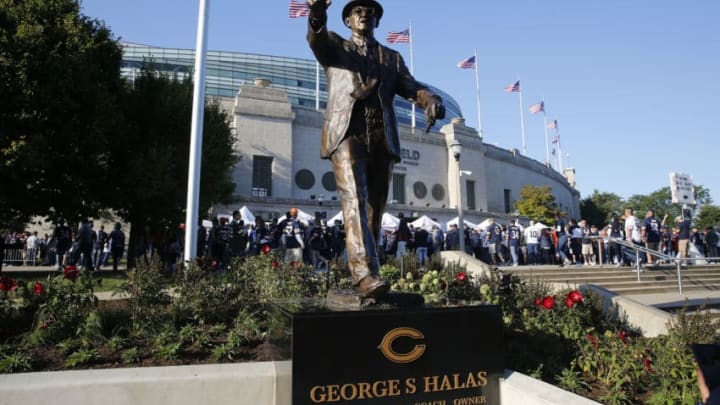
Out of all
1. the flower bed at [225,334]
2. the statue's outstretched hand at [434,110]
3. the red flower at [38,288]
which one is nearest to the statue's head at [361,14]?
the statue's outstretched hand at [434,110]

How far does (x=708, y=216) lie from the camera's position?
6369 cm

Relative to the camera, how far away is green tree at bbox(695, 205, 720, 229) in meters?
62.2

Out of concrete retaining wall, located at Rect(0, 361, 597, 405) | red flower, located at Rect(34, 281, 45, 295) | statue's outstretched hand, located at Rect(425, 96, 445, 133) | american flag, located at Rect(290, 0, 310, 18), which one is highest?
american flag, located at Rect(290, 0, 310, 18)

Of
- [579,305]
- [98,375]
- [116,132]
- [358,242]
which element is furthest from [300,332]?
[116,132]

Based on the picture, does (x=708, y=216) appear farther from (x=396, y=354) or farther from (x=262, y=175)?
(x=396, y=354)

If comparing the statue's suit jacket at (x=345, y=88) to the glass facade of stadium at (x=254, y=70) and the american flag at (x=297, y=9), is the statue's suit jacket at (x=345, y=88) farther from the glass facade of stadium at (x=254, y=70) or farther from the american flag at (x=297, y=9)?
the glass facade of stadium at (x=254, y=70)

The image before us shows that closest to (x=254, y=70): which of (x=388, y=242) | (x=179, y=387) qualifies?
(x=388, y=242)

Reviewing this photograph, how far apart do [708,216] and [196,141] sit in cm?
7335

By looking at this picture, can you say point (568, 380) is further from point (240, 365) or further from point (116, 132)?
point (116, 132)

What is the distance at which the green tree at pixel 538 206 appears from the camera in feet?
162

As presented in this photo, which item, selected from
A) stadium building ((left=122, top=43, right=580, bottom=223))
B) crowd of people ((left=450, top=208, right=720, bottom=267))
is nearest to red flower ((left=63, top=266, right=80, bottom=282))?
crowd of people ((left=450, top=208, right=720, bottom=267))

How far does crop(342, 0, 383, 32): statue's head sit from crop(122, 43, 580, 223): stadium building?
14.2m

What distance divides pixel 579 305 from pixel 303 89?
221 feet

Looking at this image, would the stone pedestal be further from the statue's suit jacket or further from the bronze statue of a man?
the statue's suit jacket
